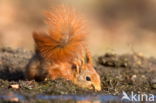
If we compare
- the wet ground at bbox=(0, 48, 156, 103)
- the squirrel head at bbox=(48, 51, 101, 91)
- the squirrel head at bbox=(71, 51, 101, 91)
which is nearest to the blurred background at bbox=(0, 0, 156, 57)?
the wet ground at bbox=(0, 48, 156, 103)

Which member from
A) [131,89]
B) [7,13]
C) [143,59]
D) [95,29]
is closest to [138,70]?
[143,59]

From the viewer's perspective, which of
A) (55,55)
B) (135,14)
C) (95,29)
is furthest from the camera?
(135,14)

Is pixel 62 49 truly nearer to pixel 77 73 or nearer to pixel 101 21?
pixel 77 73

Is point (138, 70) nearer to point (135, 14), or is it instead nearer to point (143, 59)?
point (143, 59)

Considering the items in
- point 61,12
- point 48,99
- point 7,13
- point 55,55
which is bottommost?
point 48,99

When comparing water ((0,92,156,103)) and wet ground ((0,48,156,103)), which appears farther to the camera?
wet ground ((0,48,156,103))

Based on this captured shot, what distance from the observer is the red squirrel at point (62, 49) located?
31.4ft

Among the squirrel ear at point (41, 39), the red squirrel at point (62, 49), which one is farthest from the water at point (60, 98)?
the squirrel ear at point (41, 39)

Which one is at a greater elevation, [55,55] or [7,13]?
[7,13]

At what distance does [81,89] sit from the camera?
890 cm

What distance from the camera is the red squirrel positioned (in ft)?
31.4

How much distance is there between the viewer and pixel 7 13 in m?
18.8

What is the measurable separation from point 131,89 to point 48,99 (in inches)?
86.3

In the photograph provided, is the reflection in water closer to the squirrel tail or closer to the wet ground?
the wet ground
